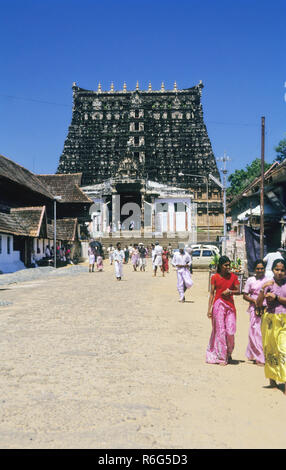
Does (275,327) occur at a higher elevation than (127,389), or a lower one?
higher

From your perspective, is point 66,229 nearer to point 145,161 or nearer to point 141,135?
point 145,161

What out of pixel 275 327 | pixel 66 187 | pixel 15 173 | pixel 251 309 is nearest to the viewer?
pixel 275 327

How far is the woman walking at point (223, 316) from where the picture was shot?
7004mm

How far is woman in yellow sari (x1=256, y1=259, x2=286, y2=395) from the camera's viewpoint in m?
5.57

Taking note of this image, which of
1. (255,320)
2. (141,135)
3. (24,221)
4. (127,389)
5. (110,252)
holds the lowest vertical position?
(127,389)

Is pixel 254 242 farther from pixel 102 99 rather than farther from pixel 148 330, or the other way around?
pixel 102 99

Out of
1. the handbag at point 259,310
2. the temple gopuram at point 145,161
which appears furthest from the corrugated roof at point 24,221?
the temple gopuram at point 145,161

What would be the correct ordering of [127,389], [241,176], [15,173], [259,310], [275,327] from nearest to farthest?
[127,389] < [275,327] < [259,310] < [15,173] < [241,176]

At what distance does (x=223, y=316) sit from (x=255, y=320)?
1.68 ft

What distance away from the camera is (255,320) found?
719 centimetres

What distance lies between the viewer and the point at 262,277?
7355 millimetres

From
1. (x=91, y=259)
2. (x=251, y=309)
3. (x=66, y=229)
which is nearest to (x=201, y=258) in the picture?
(x=91, y=259)

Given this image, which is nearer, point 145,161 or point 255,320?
point 255,320

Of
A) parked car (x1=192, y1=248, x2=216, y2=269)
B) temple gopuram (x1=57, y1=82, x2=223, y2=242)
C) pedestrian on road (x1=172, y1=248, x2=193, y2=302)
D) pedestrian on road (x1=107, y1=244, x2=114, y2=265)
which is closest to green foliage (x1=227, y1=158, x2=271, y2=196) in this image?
temple gopuram (x1=57, y1=82, x2=223, y2=242)
